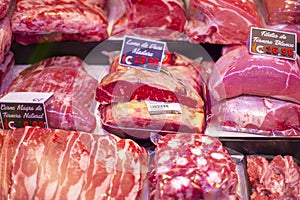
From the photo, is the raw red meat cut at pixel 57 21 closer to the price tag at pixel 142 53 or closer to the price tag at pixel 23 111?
the price tag at pixel 142 53

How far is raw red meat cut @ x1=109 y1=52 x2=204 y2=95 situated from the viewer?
2.53 meters

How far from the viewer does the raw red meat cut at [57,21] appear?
2648 mm

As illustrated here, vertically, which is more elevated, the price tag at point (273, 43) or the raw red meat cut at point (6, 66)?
the price tag at point (273, 43)

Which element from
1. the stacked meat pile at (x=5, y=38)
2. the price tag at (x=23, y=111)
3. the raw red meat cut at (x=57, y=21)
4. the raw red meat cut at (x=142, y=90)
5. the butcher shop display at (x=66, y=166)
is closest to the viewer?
the butcher shop display at (x=66, y=166)

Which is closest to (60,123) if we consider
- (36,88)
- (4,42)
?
(36,88)

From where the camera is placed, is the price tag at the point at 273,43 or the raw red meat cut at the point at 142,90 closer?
the raw red meat cut at the point at 142,90

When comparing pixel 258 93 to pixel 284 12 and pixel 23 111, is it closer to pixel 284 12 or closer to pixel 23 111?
pixel 284 12

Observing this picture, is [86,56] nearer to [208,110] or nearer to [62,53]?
[62,53]

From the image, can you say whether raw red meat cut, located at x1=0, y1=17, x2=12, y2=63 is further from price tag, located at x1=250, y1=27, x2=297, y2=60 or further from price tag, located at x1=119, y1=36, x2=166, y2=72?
price tag, located at x1=250, y1=27, x2=297, y2=60

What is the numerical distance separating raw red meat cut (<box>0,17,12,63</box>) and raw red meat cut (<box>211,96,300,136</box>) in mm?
1369

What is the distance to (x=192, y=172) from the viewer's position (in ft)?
6.12

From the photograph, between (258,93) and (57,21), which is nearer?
(258,93)

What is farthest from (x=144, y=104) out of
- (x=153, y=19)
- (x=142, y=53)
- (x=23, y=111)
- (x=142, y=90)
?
(x=153, y=19)

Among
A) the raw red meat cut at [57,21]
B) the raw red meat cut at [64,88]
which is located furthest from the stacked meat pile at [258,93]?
the raw red meat cut at [57,21]
